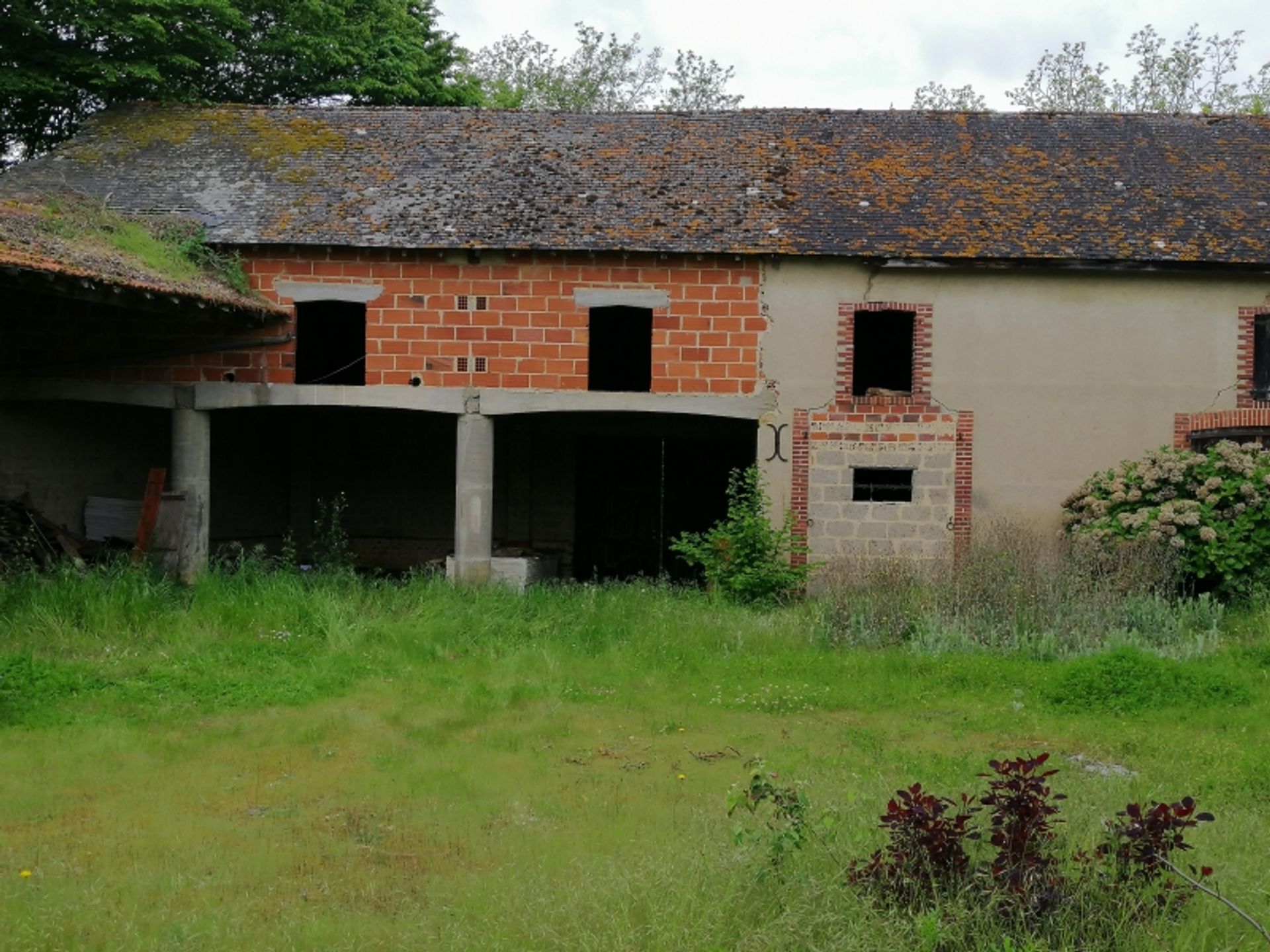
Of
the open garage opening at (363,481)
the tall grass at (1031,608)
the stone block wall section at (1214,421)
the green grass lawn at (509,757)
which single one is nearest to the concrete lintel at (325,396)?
the green grass lawn at (509,757)

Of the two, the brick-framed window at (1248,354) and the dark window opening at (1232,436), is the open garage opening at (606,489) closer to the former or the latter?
the dark window opening at (1232,436)

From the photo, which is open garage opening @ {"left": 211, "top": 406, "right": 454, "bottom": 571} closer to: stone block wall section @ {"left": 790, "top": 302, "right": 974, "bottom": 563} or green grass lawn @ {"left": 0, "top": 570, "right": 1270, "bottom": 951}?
green grass lawn @ {"left": 0, "top": 570, "right": 1270, "bottom": 951}

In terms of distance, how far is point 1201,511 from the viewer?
47.4 ft

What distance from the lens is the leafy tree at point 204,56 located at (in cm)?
2197

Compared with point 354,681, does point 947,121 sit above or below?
above

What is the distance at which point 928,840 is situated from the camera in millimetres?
5578

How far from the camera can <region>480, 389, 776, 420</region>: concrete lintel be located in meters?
16.2

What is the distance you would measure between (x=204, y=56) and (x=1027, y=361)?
52.7 feet

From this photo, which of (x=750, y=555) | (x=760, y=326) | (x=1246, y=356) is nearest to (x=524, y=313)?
(x=760, y=326)

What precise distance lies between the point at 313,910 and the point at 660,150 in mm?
13916

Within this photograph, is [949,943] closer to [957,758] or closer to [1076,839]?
[1076,839]

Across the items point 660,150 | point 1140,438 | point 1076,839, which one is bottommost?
point 1076,839

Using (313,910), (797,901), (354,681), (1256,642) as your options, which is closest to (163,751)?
(354,681)

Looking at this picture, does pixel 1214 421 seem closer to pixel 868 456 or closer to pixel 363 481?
pixel 868 456
